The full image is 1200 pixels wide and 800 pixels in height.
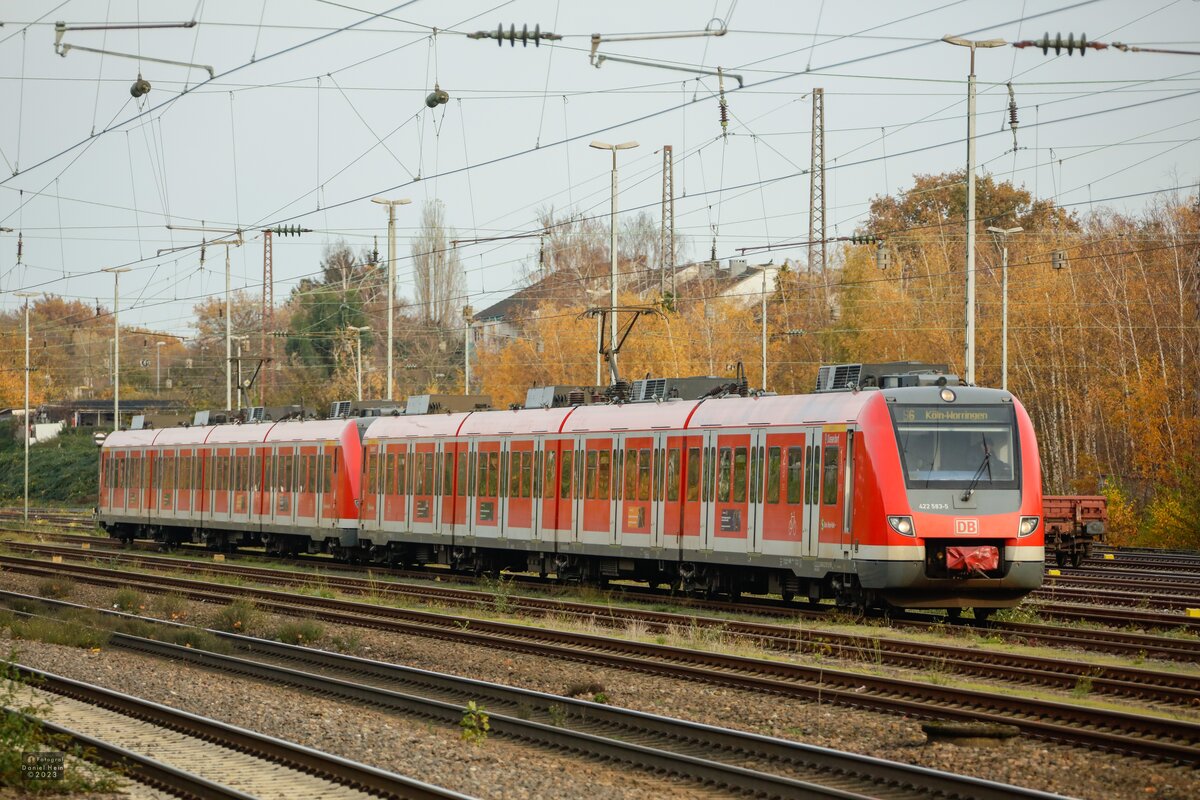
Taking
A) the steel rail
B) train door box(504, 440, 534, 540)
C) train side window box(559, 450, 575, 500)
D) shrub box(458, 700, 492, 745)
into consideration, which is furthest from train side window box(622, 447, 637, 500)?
the steel rail

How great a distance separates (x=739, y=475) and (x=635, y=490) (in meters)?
3.16

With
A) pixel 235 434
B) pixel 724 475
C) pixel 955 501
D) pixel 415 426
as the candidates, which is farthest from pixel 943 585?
pixel 235 434

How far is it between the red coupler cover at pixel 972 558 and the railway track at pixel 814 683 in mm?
4348

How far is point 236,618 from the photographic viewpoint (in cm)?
2280

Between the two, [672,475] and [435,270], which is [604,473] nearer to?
[672,475]

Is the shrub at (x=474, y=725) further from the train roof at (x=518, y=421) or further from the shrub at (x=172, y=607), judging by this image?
the train roof at (x=518, y=421)

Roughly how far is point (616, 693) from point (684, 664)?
2059mm

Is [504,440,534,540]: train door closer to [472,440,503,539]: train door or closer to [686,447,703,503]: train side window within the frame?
[472,440,503,539]: train door

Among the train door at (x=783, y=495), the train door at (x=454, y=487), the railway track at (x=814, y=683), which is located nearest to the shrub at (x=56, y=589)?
the railway track at (x=814, y=683)

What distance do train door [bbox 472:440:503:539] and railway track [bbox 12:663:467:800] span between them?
1572cm

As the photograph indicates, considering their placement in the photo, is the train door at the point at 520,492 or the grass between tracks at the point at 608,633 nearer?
the grass between tracks at the point at 608,633

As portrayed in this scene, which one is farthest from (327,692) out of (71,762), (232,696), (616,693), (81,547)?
(81,547)

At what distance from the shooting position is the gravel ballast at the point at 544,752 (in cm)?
1095

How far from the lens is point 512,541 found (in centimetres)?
3000
